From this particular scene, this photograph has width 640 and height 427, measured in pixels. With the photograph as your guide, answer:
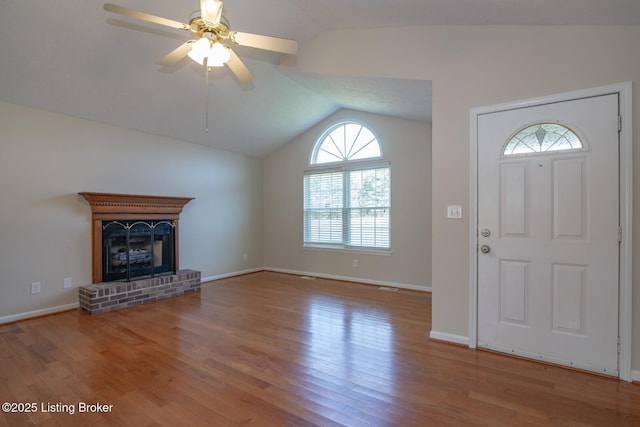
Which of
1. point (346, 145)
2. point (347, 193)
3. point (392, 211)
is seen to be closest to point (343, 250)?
point (347, 193)

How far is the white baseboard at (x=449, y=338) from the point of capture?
9.27 feet

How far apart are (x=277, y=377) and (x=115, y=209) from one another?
3364 millimetres

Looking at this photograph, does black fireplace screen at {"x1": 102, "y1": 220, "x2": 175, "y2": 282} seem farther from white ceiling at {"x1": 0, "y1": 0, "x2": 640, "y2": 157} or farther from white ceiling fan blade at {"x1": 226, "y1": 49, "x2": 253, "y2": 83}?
white ceiling fan blade at {"x1": 226, "y1": 49, "x2": 253, "y2": 83}

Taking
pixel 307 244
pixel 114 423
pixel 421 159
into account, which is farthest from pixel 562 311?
pixel 307 244

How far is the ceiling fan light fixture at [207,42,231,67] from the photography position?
2207 millimetres

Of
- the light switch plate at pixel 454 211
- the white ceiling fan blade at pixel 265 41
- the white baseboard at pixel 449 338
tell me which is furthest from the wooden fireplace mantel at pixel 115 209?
the white baseboard at pixel 449 338

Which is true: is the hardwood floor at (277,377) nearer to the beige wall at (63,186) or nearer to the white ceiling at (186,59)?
the beige wall at (63,186)

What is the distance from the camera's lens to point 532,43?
8.30 ft

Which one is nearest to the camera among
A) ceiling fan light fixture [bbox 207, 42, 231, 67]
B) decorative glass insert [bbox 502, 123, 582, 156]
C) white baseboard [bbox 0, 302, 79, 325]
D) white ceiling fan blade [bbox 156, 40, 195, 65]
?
ceiling fan light fixture [bbox 207, 42, 231, 67]

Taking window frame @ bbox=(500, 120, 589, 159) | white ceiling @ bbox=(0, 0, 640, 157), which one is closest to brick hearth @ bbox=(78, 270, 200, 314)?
white ceiling @ bbox=(0, 0, 640, 157)

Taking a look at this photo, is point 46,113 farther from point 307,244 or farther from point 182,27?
point 307,244

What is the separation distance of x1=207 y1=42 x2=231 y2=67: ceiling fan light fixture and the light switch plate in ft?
7.59

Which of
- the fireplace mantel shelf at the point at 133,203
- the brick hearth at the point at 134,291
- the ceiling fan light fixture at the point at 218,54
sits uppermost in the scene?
the ceiling fan light fixture at the point at 218,54

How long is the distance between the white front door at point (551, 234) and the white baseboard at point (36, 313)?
4.76 m
